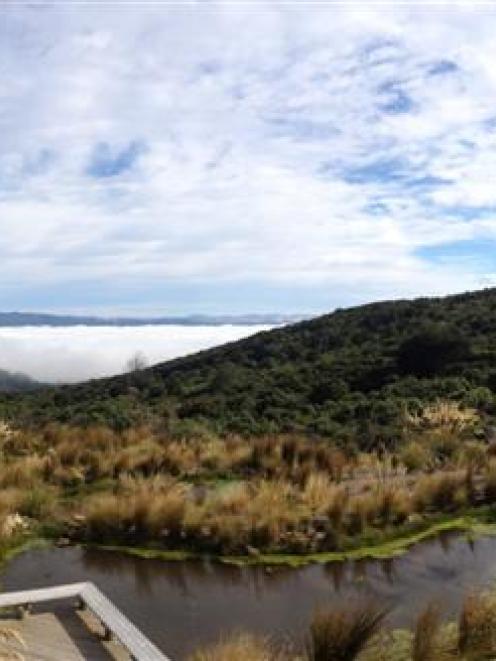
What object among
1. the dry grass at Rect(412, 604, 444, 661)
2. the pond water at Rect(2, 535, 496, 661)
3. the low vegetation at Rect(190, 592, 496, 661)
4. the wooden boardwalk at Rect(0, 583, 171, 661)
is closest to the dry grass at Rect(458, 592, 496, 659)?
the low vegetation at Rect(190, 592, 496, 661)

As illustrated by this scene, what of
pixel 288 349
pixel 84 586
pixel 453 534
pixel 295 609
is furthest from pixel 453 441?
pixel 288 349

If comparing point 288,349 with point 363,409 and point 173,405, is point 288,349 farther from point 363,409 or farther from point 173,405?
point 363,409

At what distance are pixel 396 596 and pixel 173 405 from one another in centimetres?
2369

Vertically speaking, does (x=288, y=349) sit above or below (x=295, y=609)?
above

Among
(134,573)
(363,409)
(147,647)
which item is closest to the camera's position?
(147,647)

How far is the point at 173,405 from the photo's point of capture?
111 feet

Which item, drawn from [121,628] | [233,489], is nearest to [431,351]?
[233,489]

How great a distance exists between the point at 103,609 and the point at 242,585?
2.51 m

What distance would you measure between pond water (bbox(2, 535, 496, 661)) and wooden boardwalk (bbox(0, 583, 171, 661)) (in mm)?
568

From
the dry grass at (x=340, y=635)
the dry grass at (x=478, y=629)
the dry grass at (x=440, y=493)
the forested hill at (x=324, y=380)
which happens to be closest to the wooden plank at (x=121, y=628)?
the dry grass at (x=340, y=635)

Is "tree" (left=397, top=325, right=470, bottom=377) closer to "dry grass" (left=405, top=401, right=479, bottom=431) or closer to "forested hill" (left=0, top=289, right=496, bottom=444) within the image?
"forested hill" (left=0, top=289, right=496, bottom=444)

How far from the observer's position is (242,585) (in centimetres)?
1078

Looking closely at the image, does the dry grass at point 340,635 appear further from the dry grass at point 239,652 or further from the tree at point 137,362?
the tree at point 137,362

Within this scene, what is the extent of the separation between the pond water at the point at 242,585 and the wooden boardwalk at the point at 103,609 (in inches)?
22.4
